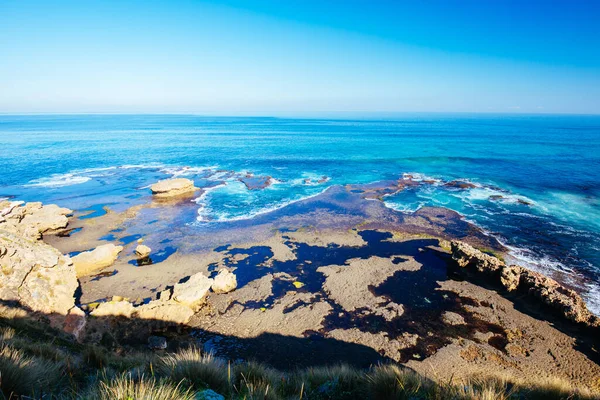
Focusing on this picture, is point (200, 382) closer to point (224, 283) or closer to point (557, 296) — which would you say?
point (224, 283)

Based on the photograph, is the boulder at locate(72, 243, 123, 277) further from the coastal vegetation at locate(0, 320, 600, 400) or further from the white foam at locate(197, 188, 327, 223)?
the coastal vegetation at locate(0, 320, 600, 400)

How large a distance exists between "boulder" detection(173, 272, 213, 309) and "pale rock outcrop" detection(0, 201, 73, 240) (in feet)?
61.1

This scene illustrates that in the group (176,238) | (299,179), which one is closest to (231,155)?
(299,179)

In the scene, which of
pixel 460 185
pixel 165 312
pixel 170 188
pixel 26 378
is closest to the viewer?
pixel 26 378

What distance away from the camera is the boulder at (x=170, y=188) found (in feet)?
132

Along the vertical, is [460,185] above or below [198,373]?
below

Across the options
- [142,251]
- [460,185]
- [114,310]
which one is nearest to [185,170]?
[142,251]

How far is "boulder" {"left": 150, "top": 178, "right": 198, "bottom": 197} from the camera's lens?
40156 mm

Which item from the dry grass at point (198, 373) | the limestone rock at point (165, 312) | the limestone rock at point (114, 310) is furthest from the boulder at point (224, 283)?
the dry grass at point (198, 373)

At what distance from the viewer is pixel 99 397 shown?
4.44 m

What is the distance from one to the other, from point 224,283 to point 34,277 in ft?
35.1

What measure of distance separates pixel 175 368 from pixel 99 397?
2.47 metres

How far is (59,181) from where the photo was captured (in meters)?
Result: 46.2

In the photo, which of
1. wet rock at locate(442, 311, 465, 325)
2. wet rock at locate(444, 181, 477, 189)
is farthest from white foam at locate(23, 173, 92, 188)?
wet rock at locate(444, 181, 477, 189)
